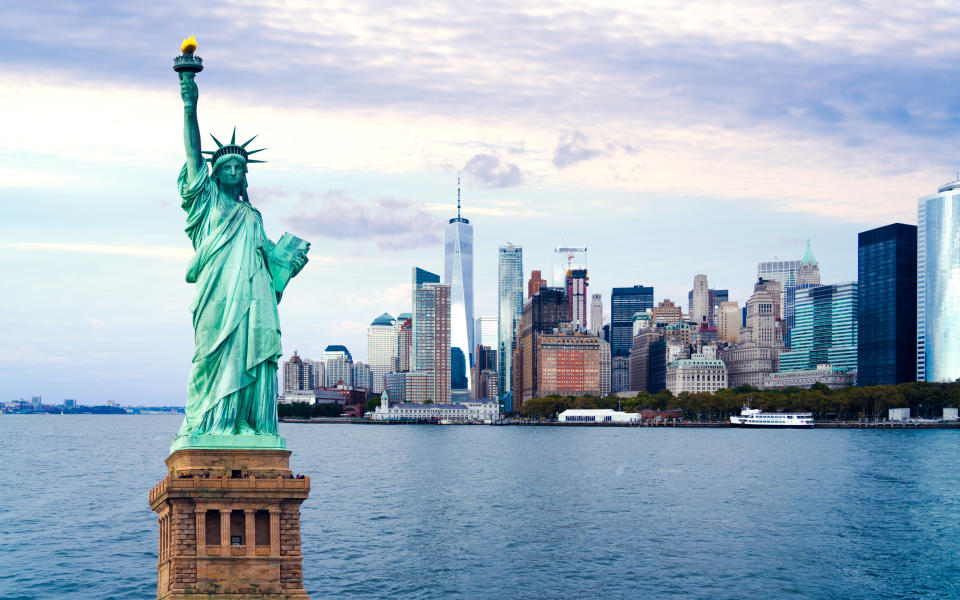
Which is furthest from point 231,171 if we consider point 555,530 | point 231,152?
point 555,530

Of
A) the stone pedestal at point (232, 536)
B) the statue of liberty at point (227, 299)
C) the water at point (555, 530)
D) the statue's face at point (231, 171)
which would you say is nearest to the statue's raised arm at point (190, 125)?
the statue of liberty at point (227, 299)

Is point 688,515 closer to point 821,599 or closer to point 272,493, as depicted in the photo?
point 821,599

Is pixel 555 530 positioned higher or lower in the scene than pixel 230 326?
lower

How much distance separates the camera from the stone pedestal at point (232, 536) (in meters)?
24.5

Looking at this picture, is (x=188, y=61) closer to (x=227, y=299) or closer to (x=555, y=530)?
(x=227, y=299)

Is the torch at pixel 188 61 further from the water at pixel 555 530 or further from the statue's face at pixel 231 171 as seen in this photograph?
the water at pixel 555 530

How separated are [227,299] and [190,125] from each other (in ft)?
14.8

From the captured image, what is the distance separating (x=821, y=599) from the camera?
48281 millimetres

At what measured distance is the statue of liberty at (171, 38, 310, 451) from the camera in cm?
2630

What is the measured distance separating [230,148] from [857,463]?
111877 millimetres

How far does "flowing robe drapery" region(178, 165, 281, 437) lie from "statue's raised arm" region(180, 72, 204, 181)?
244mm

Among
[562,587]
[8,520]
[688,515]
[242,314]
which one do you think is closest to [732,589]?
[562,587]

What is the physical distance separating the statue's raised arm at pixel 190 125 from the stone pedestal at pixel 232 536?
7.53m

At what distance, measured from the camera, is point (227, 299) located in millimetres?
26719
